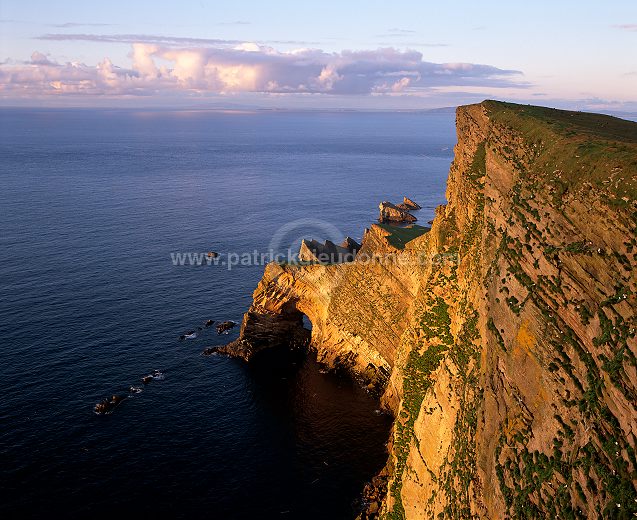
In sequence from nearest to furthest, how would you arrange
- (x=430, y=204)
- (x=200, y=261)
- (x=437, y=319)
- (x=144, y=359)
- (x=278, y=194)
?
(x=437, y=319) < (x=144, y=359) < (x=200, y=261) < (x=430, y=204) < (x=278, y=194)

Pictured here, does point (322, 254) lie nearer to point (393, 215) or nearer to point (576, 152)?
point (576, 152)

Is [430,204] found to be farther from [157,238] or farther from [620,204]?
[620,204]

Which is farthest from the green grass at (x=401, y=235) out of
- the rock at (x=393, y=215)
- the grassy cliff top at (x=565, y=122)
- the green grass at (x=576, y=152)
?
the rock at (x=393, y=215)

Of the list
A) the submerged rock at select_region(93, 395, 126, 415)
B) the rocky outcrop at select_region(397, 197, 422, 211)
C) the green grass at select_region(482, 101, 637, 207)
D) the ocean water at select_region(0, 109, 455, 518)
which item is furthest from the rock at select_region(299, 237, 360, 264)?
the rocky outcrop at select_region(397, 197, 422, 211)

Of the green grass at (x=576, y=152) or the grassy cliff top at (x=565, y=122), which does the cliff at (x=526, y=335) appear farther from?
the grassy cliff top at (x=565, y=122)

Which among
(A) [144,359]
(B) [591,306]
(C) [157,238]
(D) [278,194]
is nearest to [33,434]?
(A) [144,359]

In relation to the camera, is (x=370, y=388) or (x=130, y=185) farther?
(x=130, y=185)

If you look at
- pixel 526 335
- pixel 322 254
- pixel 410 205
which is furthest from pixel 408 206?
pixel 526 335
